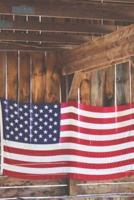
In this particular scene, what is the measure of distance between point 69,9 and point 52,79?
3495 millimetres

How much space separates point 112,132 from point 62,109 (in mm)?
1003

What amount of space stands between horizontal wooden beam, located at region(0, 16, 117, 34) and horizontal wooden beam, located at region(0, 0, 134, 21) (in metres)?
1.04

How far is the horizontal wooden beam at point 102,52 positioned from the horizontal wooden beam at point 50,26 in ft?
0.59

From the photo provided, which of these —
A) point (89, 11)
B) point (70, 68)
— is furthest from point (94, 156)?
point (89, 11)

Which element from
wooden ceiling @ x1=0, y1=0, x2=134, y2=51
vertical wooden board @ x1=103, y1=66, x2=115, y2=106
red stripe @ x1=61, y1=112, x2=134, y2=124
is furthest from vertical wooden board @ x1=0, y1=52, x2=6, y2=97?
vertical wooden board @ x1=103, y1=66, x2=115, y2=106

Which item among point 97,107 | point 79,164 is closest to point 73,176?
point 79,164

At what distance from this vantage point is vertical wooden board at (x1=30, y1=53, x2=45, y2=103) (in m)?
10.1

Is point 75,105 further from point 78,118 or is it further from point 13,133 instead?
point 13,133

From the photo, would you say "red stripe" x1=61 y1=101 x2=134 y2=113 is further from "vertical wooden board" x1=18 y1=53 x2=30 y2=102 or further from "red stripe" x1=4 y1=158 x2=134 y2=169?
"red stripe" x1=4 y1=158 x2=134 y2=169

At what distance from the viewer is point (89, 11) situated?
6.92 m

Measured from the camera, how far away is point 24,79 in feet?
33.2

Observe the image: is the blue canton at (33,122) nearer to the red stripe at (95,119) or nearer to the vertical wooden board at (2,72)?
the red stripe at (95,119)

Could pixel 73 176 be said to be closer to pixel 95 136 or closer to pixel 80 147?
pixel 80 147

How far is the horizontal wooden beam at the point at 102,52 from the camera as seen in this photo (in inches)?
297
